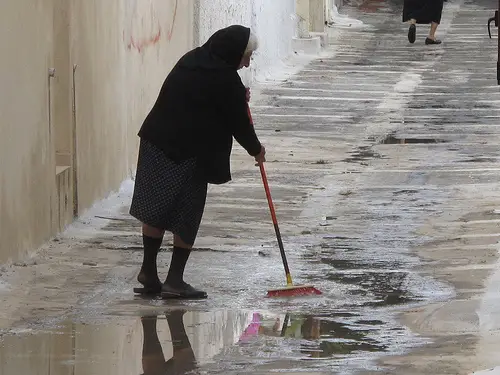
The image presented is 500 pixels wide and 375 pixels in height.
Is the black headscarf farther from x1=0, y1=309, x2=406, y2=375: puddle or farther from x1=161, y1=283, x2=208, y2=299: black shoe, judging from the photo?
x1=0, y1=309, x2=406, y2=375: puddle

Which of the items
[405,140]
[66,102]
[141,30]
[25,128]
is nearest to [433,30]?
[405,140]

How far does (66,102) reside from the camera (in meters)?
10.4

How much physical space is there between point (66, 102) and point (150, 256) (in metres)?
2.59

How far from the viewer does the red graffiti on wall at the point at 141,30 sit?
12578mm

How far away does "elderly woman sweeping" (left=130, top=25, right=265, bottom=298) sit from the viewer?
7895mm

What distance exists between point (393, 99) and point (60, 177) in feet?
33.1

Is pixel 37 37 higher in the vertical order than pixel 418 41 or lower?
higher

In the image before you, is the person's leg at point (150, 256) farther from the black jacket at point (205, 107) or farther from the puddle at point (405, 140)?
the puddle at point (405, 140)

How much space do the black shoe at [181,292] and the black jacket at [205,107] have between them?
0.67 metres

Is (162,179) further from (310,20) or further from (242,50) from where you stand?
(310,20)

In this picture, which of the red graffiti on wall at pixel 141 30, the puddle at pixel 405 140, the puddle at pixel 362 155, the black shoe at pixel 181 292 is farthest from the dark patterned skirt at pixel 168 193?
the puddle at pixel 405 140

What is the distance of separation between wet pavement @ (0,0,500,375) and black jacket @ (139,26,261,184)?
889mm

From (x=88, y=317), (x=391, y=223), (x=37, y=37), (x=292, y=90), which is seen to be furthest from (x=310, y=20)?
(x=88, y=317)

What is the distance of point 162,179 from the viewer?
26.2 ft
